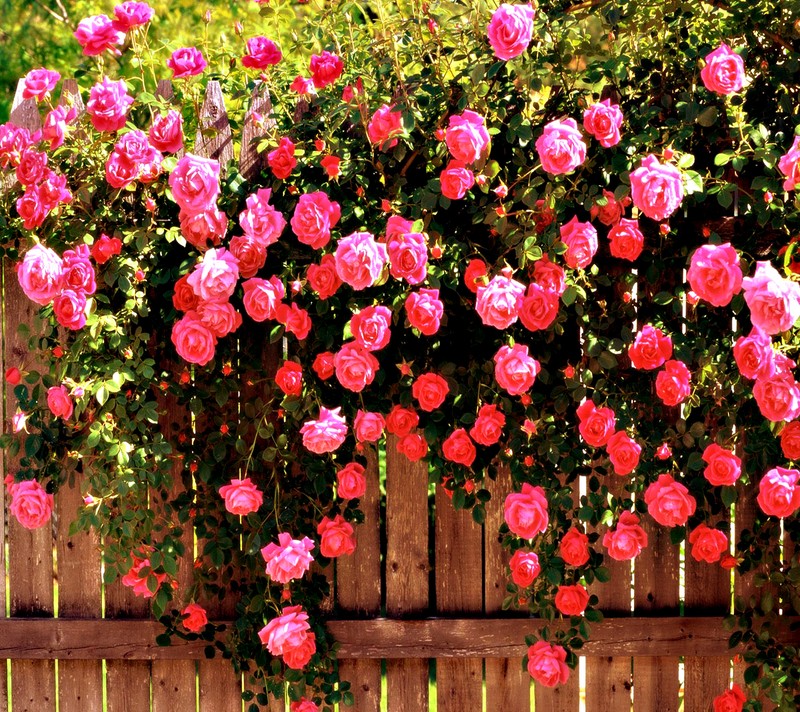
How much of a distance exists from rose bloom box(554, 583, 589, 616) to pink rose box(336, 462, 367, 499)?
55cm

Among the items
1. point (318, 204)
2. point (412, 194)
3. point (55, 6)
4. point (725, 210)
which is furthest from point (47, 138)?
point (55, 6)

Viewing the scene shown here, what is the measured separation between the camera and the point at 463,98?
212 cm

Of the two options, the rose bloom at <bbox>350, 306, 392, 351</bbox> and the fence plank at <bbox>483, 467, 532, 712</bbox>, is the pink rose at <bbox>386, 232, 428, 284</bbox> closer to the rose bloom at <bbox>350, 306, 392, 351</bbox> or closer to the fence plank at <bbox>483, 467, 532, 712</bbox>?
the rose bloom at <bbox>350, 306, 392, 351</bbox>

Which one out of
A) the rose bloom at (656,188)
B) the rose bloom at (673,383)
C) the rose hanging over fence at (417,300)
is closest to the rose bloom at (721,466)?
the rose hanging over fence at (417,300)

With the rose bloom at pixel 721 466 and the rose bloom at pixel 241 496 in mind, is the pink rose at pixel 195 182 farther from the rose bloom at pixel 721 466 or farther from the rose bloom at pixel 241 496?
the rose bloom at pixel 721 466

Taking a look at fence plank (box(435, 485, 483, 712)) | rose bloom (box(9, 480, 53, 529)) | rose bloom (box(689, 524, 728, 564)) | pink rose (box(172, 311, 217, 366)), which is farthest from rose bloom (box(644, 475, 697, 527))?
rose bloom (box(9, 480, 53, 529))

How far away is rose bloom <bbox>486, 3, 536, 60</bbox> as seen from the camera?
192 cm

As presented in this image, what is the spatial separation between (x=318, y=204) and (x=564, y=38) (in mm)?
672

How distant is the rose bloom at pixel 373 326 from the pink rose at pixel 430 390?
15cm

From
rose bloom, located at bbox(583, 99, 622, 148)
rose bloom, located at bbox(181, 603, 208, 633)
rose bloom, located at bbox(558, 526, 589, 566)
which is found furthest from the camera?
rose bloom, located at bbox(181, 603, 208, 633)

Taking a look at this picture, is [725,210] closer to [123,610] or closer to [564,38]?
[564,38]

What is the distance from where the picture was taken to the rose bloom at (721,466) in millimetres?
2119

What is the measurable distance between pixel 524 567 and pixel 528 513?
18cm

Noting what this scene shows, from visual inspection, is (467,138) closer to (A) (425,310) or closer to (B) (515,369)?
(A) (425,310)
